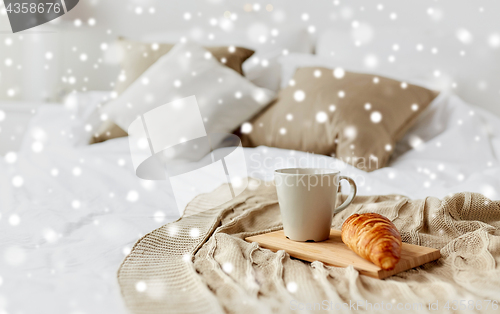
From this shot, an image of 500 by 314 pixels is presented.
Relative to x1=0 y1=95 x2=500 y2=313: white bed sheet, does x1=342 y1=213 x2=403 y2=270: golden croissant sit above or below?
above

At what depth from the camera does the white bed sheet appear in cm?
43

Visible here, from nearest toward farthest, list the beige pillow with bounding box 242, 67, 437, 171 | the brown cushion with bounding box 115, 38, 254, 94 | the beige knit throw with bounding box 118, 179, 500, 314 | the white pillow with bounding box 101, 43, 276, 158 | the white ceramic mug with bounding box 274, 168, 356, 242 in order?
the beige knit throw with bounding box 118, 179, 500, 314 → the white ceramic mug with bounding box 274, 168, 356, 242 → the beige pillow with bounding box 242, 67, 437, 171 → the white pillow with bounding box 101, 43, 276, 158 → the brown cushion with bounding box 115, 38, 254, 94

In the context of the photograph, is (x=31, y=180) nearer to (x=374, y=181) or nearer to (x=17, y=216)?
(x=17, y=216)

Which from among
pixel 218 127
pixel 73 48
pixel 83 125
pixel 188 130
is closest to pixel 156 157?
pixel 188 130

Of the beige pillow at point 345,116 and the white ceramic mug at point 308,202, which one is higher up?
the white ceramic mug at point 308,202

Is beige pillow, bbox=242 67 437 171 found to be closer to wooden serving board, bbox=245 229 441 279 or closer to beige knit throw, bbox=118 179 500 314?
beige knit throw, bbox=118 179 500 314

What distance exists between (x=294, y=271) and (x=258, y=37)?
144 cm

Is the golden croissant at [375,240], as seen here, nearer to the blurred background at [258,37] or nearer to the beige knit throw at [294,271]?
the beige knit throw at [294,271]

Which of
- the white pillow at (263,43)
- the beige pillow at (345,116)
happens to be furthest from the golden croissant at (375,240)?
the white pillow at (263,43)

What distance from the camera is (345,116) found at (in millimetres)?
1112

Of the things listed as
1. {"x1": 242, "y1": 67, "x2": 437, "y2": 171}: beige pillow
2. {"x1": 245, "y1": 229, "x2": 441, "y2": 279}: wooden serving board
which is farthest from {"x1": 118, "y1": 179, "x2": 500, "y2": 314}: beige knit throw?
{"x1": 242, "y1": 67, "x2": 437, "y2": 171}: beige pillow

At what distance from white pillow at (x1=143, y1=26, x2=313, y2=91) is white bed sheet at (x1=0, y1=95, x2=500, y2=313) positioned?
472 mm

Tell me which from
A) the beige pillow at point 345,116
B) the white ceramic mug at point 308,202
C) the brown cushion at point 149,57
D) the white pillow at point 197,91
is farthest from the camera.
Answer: the brown cushion at point 149,57

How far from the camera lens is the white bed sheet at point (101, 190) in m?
0.43
